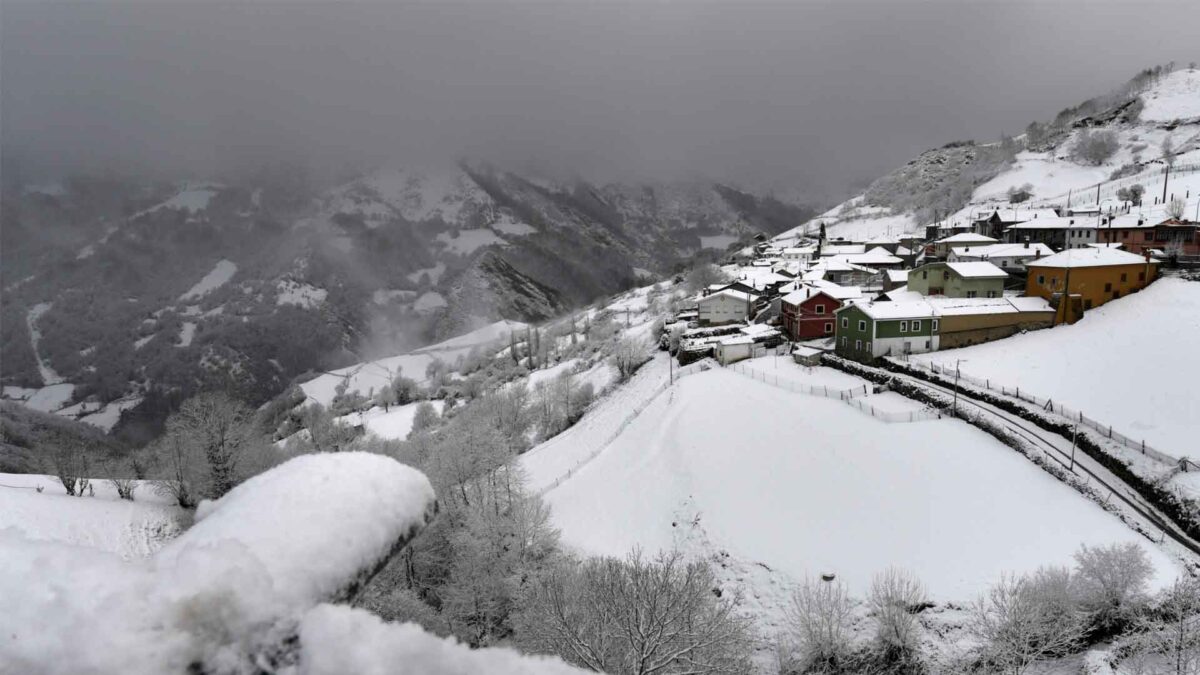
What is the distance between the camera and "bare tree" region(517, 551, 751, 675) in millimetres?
12773

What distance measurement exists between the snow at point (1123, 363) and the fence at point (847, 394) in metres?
6.29

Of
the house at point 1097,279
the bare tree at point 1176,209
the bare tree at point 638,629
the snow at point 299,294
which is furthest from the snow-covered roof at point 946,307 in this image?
the snow at point 299,294

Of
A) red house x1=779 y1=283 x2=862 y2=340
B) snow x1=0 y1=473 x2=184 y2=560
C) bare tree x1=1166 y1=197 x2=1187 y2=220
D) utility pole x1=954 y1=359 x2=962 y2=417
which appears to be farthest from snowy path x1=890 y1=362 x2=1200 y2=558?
bare tree x1=1166 y1=197 x2=1187 y2=220

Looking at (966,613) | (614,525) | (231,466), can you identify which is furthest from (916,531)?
(231,466)

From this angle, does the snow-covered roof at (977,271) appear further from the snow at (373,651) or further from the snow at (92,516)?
the snow at (92,516)

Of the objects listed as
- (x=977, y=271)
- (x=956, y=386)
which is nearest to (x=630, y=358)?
(x=956, y=386)

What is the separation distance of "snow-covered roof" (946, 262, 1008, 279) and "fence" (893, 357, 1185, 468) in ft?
43.6

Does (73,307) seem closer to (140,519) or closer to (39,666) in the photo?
(140,519)

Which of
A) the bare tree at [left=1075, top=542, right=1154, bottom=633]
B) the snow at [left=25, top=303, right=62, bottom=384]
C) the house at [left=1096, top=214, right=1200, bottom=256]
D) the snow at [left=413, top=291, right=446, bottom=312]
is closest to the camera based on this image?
the bare tree at [left=1075, top=542, right=1154, bottom=633]

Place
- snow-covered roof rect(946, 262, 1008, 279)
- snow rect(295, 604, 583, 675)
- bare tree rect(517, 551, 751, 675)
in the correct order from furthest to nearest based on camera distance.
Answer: snow-covered roof rect(946, 262, 1008, 279) → bare tree rect(517, 551, 751, 675) → snow rect(295, 604, 583, 675)

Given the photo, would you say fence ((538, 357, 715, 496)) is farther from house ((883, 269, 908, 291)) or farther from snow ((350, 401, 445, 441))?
snow ((350, 401, 445, 441))

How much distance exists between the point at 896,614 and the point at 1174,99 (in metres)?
176

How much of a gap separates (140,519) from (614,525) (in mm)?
26120

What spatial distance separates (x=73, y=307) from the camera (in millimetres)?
162750
